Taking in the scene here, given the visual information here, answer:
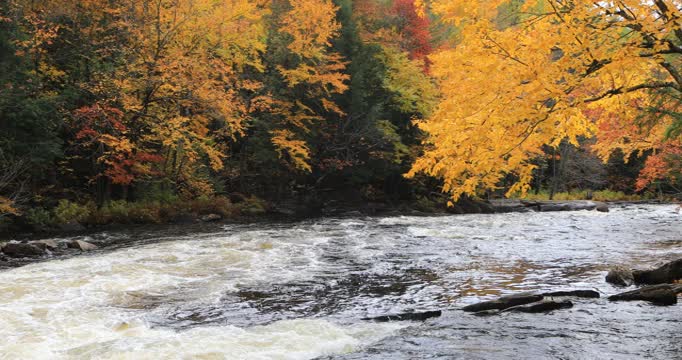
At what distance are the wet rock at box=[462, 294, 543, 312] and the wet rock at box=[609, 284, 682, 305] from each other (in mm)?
1288

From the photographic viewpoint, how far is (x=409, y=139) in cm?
3134

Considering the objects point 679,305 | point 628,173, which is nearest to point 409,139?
point 628,173

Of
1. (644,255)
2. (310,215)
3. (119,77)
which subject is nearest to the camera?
(644,255)

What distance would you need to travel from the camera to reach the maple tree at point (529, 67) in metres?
5.77

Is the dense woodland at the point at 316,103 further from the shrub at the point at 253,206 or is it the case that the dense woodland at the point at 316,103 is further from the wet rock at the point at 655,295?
the wet rock at the point at 655,295

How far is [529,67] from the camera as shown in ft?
19.1

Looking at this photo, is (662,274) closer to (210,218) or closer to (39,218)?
(210,218)

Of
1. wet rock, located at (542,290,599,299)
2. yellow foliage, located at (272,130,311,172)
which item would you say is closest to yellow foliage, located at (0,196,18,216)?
yellow foliage, located at (272,130,311,172)

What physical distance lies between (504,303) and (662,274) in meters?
3.44

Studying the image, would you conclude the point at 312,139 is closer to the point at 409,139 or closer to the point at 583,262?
the point at 409,139

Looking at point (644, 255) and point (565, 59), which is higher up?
point (565, 59)

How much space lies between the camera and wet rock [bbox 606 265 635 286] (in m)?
9.32

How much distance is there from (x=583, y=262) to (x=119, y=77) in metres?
16.1

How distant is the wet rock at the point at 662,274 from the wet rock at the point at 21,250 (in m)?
12.6
